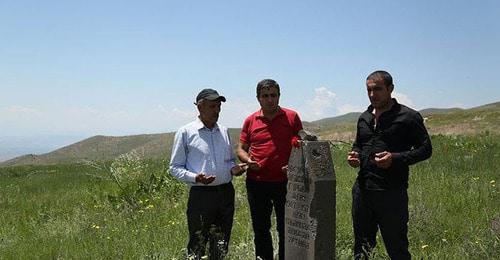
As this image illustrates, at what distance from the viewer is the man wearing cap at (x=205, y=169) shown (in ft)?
16.3

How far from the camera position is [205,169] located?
16.3ft

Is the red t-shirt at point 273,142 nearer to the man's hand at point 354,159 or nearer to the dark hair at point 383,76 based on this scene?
the man's hand at point 354,159

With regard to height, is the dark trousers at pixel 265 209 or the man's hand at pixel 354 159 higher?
the man's hand at pixel 354 159

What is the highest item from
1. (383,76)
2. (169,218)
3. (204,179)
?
(383,76)

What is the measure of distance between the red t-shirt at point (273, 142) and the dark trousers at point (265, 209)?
0.10 meters

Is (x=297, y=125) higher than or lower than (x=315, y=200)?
higher

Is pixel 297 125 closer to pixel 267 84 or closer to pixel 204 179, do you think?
pixel 267 84

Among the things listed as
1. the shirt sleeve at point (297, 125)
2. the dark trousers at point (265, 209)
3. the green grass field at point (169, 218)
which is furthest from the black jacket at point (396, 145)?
the green grass field at point (169, 218)

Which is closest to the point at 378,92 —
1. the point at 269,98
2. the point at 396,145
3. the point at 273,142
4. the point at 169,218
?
the point at 396,145

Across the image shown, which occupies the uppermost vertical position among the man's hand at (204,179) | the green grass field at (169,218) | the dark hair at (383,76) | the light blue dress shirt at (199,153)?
the dark hair at (383,76)

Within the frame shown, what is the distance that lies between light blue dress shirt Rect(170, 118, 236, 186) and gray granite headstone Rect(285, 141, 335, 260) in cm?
83

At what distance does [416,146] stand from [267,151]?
153 cm

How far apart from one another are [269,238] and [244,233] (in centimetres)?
156

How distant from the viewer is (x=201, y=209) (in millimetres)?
4992
